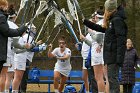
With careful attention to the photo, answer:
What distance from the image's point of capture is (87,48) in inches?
527

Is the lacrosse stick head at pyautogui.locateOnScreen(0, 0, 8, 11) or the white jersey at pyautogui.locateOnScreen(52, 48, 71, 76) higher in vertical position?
the lacrosse stick head at pyautogui.locateOnScreen(0, 0, 8, 11)

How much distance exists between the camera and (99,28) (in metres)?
9.97

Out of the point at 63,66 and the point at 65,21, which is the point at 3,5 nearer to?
the point at 65,21

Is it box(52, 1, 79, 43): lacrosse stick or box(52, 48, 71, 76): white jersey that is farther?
box(52, 48, 71, 76): white jersey

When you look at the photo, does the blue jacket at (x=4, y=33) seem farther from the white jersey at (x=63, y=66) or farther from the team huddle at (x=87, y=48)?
the white jersey at (x=63, y=66)

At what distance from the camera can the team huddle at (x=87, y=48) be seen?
9.54 m

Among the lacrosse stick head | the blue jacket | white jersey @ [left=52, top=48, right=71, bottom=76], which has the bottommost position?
white jersey @ [left=52, top=48, right=71, bottom=76]

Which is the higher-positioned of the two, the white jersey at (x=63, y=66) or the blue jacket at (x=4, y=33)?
the blue jacket at (x=4, y=33)

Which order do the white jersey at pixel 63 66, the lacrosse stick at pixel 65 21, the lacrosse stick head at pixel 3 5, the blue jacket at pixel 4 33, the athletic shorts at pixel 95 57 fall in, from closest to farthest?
the blue jacket at pixel 4 33 → the lacrosse stick head at pixel 3 5 → the athletic shorts at pixel 95 57 → the lacrosse stick at pixel 65 21 → the white jersey at pixel 63 66

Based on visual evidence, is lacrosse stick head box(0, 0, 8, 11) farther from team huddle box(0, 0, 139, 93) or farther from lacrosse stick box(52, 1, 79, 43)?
lacrosse stick box(52, 1, 79, 43)

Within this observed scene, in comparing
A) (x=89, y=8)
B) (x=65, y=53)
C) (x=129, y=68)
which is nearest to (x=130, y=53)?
(x=129, y=68)

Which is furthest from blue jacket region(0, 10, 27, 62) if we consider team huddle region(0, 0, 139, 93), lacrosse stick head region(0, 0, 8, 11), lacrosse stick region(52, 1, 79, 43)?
lacrosse stick region(52, 1, 79, 43)

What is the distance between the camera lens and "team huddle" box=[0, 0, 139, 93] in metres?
9.54

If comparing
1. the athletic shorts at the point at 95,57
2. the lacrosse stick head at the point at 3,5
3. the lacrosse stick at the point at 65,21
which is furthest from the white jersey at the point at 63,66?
the lacrosse stick head at the point at 3,5
